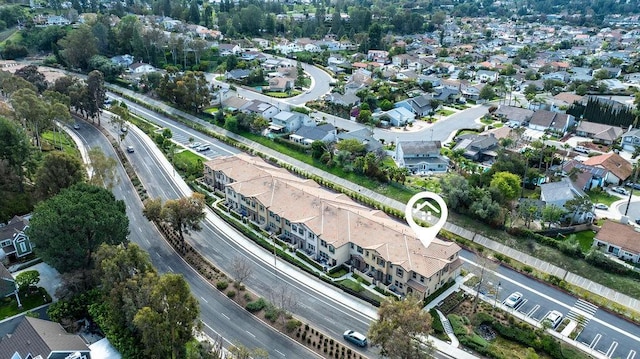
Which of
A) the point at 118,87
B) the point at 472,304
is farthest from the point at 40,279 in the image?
the point at 118,87

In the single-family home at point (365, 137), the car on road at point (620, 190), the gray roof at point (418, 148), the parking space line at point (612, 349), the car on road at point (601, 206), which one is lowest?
the parking space line at point (612, 349)

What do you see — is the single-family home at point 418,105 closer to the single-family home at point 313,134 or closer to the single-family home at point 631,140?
the single-family home at point 313,134

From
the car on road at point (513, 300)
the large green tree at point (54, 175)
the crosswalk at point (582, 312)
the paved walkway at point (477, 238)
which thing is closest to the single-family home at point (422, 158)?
the paved walkway at point (477, 238)

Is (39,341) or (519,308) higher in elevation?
(39,341)

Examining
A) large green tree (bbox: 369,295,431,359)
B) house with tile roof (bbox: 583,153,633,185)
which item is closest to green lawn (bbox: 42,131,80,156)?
large green tree (bbox: 369,295,431,359)

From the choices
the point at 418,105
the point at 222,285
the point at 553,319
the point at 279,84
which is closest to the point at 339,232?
the point at 222,285

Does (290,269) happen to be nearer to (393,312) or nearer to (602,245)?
(393,312)

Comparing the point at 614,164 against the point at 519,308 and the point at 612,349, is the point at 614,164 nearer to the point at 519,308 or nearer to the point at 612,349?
the point at 519,308

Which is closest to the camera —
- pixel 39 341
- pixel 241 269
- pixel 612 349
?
pixel 39 341
